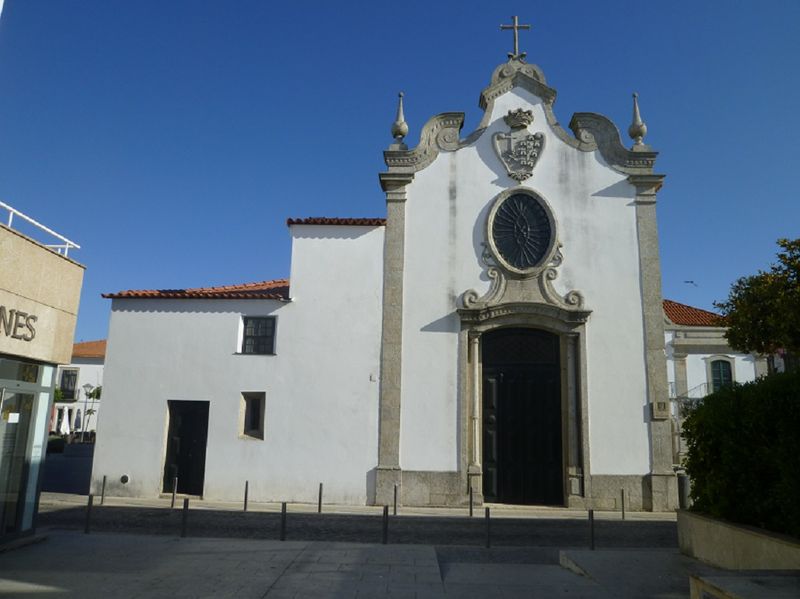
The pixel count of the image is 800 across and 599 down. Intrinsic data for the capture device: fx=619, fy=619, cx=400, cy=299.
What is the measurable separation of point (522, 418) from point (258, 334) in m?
7.02

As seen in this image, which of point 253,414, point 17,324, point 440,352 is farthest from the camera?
point 253,414

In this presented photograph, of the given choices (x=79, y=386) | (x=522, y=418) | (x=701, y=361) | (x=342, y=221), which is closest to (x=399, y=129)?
(x=342, y=221)

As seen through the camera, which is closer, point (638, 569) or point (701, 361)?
point (638, 569)

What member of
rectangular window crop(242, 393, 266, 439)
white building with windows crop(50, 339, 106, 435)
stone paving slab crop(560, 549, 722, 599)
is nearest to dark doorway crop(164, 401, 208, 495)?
rectangular window crop(242, 393, 266, 439)

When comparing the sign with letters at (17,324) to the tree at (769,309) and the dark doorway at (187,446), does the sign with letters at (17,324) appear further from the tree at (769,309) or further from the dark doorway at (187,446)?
the tree at (769,309)

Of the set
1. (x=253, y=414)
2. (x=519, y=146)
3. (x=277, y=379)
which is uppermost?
(x=519, y=146)

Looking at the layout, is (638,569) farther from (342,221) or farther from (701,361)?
(701,361)

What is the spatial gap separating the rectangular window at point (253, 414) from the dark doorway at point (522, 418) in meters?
5.58

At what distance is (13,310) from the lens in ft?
26.5

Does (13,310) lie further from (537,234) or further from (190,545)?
(537,234)

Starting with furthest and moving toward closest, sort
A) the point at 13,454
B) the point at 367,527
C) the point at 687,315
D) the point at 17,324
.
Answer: the point at 687,315 < the point at 367,527 < the point at 13,454 < the point at 17,324

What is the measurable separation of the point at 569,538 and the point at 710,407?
4.18 m

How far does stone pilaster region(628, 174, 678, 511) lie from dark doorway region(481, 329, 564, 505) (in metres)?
2.17

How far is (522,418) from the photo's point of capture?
611 inches
